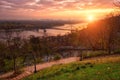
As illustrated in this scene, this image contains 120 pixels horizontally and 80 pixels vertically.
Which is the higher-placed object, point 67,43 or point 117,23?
point 117,23

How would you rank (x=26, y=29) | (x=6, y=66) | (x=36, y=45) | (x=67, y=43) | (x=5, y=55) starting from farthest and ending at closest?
(x=26, y=29), (x=67, y=43), (x=36, y=45), (x=5, y=55), (x=6, y=66)

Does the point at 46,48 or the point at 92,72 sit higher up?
the point at 92,72

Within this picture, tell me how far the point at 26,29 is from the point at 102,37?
413ft

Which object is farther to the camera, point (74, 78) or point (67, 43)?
point (67, 43)

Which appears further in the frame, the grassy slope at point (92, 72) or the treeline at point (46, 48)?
the treeline at point (46, 48)

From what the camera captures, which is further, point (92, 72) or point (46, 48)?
point (46, 48)

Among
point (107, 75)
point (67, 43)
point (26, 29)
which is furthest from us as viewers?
point (26, 29)

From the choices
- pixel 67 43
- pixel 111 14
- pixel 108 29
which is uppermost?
pixel 111 14

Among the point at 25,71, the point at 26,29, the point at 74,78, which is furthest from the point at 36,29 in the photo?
the point at 74,78

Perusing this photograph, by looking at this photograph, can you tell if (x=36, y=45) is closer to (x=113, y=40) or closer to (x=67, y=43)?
(x=113, y=40)

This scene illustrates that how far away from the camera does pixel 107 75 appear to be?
38.5 feet

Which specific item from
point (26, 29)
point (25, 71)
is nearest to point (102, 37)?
point (25, 71)

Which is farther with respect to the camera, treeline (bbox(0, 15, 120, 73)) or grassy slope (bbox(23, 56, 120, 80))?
treeline (bbox(0, 15, 120, 73))

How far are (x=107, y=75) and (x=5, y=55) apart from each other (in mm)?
37347
